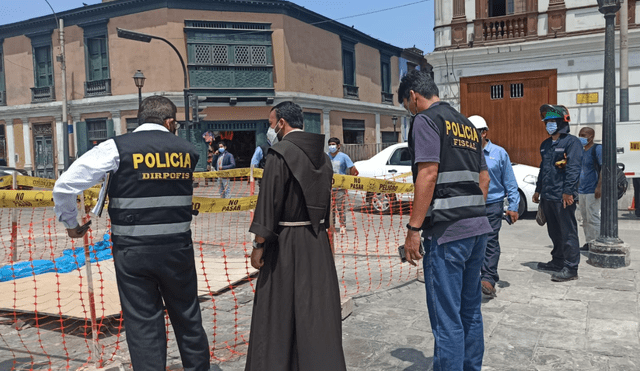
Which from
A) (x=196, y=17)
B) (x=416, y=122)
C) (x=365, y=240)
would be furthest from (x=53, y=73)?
(x=416, y=122)

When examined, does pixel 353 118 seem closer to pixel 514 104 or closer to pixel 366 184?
pixel 514 104

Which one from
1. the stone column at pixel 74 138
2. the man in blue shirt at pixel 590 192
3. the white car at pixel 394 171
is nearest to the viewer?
the man in blue shirt at pixel 590 192

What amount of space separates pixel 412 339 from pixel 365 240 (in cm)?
501

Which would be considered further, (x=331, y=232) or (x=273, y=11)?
(x=273, y=11)

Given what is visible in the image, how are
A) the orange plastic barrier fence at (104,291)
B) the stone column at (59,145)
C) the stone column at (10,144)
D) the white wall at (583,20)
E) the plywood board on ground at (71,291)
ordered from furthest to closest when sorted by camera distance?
the stone column at (10,144) < the stone column at (59,145) < the white wall at (583,20) < the plywood board on ground at (71,291) < the orange plastic barrier fence at (104,291)

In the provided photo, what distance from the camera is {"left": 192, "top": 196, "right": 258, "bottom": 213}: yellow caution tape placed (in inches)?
164

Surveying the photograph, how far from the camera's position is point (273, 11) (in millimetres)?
24203

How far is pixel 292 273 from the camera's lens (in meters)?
3.13

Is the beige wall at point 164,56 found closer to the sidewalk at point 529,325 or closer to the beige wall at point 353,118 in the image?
the beige wall at point 353,118

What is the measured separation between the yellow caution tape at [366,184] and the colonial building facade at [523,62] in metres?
8.85

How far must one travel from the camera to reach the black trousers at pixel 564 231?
5.96m

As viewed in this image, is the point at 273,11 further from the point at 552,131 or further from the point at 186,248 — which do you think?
the point at 186,248

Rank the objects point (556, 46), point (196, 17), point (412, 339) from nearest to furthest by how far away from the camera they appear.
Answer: point (412, 339) → point (556, 46) → point (196, 17)

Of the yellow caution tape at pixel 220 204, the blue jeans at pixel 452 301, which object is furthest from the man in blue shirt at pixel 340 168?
the blue jeans at pixel 452 301
